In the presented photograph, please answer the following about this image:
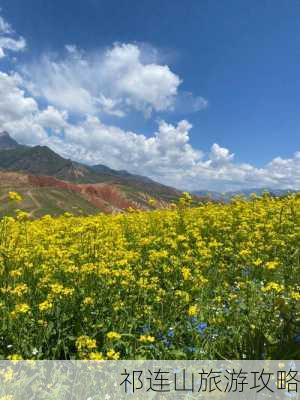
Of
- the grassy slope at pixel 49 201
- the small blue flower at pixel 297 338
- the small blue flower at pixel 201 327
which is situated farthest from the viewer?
the grassy slope at pixel 49 201

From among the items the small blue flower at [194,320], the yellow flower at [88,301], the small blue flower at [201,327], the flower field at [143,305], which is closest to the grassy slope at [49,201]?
the flower field at [143,305]

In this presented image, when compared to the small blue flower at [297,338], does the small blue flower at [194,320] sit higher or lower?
lower

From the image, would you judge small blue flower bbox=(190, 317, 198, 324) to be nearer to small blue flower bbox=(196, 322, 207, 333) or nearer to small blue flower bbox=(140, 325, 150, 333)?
small blue flower bbox=(196, 322, 207, 333)

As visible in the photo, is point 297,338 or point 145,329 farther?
point 145,329

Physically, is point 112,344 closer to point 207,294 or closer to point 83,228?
point 207,294

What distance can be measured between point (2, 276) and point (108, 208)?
579 ft

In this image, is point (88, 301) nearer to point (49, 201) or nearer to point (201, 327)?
point (201, 327)

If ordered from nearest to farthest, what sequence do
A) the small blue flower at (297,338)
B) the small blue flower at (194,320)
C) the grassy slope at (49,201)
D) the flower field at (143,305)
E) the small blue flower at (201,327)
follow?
the small blue flower at (297,338) < the flower field at (143,305) < the small blue flower at (201,327) < the small blue flower at (194,320) < the grassy slope at (49,201)

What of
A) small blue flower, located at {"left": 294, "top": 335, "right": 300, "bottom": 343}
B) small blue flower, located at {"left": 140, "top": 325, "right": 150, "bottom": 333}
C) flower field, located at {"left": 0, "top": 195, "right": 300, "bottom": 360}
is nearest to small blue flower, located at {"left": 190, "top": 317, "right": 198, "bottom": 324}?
flower field, located at {"left": 0, "top": 195, "right": 300, "bottom": 360}

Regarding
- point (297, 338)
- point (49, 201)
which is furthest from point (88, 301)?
point (49, 201)

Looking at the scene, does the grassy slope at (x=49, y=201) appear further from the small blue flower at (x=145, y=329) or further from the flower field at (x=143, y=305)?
the small blue flower at (x=145, y=329)

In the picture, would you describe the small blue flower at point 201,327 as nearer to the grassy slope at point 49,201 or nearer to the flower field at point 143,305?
the flower field at point 143,305

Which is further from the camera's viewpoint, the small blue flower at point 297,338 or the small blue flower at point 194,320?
the small blue flower at point 194,320

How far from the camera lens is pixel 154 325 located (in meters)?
5.57
